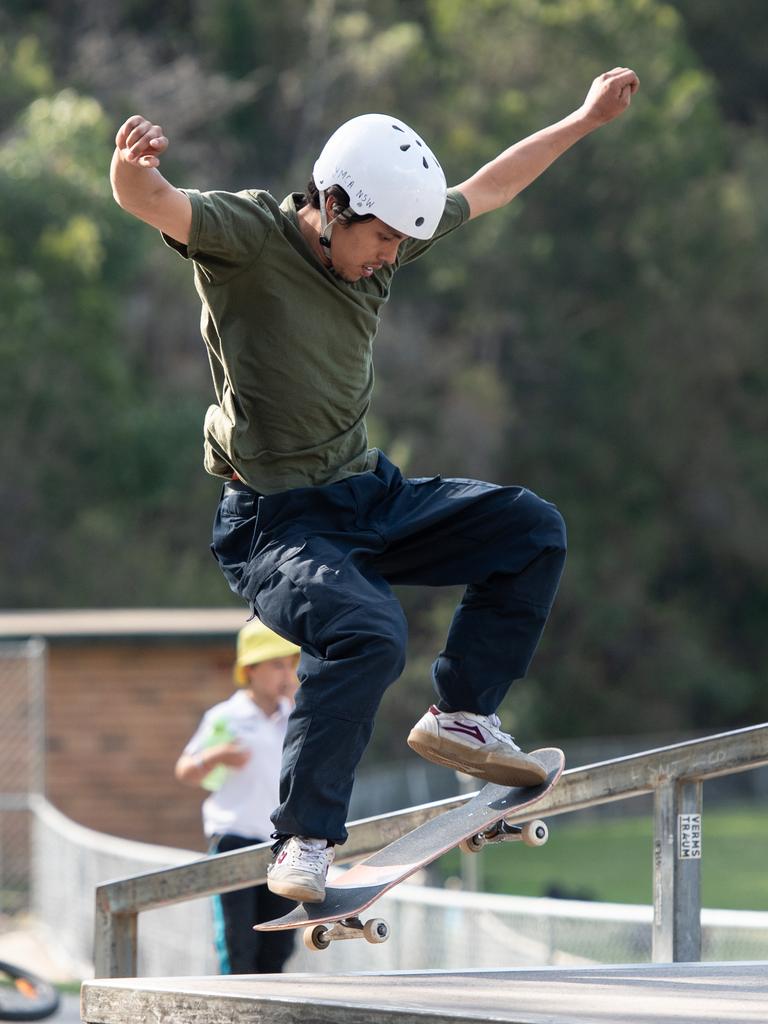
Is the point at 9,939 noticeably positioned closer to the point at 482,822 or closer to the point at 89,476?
the point at 482,822

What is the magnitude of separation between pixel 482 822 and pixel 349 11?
43.9 meters

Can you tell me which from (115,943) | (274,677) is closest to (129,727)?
(274,677)

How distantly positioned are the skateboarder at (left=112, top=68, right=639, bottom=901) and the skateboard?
0.07 meters

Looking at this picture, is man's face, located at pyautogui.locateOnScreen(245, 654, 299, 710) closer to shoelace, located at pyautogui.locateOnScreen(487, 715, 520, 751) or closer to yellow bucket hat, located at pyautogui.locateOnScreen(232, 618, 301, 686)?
yellow bucket hat, located at pyautogui.locateOnScreen(232, 618, 301, 686)

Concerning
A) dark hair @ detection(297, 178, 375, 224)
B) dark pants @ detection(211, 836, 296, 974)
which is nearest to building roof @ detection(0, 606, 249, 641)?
dark pants @ detection(211, 836, 296, 974)

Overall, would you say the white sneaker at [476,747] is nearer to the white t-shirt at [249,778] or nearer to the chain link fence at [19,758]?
the white t-shirt at [249,778]

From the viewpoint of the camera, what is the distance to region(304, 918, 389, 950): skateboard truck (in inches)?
171

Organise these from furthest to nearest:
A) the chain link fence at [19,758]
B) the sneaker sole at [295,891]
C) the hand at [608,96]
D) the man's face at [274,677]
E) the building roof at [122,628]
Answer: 1. the building roof at [122,628]
2. the chain link fence at [19,758]
3. the man's face at [274,677]
4. the hand at [608,96]
5. the sneaker sole at [295,891]

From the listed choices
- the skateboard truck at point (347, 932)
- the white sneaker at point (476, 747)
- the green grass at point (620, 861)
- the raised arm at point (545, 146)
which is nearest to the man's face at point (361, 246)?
the raised arm at point (545, 146)

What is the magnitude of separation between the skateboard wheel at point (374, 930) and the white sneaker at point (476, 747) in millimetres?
574

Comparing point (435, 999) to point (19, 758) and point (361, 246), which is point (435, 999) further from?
point (19, 758)

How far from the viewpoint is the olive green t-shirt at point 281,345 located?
14.3ft

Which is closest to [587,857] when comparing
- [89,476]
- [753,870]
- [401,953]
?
[753,870]

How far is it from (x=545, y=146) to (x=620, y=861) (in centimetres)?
2549
